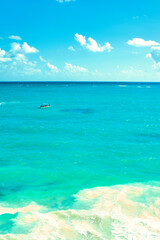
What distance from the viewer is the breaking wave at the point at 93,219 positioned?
18.1m

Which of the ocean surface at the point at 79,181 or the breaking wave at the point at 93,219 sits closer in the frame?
the breaking wave at the point at 93,219

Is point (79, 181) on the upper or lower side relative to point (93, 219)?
lower

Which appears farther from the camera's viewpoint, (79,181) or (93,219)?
(79,181)

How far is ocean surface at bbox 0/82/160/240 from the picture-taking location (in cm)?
1917

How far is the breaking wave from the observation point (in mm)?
18141

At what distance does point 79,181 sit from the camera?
2873cm

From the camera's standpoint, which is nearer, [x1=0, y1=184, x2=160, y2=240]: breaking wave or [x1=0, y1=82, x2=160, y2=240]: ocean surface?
[x1=0, y1=184, x2=160, y2=240]: breaking wave

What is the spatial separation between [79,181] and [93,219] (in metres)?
8.78

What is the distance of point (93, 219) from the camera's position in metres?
20.1

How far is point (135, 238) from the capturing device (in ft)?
57.8

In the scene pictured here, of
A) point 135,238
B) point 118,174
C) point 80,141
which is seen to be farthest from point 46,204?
point 80,141

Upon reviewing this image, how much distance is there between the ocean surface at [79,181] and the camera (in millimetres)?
19172

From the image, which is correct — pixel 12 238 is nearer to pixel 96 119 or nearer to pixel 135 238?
pixel 135 238

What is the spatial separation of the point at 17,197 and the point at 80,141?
20620 mm
